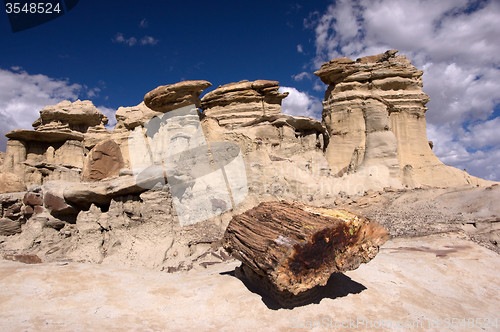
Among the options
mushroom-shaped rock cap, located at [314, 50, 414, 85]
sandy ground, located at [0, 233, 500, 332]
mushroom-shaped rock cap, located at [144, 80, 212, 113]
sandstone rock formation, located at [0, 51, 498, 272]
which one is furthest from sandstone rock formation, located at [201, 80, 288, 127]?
sandy ground, located at [0, 233, 500, 332]

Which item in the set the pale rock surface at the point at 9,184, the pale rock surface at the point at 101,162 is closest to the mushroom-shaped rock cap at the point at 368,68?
the pale rock surface at the point at 101,162

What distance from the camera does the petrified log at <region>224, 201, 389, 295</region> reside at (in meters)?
2.16

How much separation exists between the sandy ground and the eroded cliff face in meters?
10.3

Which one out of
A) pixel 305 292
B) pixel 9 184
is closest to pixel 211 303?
pixel 305 292

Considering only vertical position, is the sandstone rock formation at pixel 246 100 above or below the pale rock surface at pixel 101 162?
above

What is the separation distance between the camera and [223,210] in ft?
20.6

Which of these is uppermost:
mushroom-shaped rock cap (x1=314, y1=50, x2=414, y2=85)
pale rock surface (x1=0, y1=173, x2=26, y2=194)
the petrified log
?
mushroom-shaped rock cap (x1=314, y1=50, x2=414, y2=85)

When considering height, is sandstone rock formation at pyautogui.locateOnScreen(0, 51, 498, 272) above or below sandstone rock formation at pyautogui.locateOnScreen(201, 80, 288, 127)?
below

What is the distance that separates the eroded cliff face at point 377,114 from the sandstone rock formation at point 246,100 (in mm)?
3260

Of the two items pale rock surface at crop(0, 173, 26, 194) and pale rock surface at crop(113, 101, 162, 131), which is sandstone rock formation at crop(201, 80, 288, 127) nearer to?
pale rock surface at crop(113, 101, 162, 131)

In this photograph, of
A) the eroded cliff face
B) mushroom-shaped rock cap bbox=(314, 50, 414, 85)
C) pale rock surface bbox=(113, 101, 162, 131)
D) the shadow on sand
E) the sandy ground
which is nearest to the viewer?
the sandy ground

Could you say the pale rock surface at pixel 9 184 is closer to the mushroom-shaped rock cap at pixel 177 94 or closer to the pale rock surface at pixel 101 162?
the pale rock surface at pixel 101 162

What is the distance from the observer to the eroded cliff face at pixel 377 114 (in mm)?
13094

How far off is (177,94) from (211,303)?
30.5 feet
